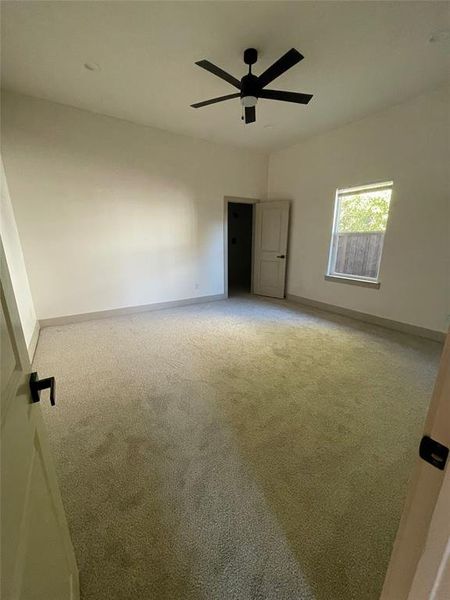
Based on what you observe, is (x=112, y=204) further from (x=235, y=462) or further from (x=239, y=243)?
(x=239, y=243)

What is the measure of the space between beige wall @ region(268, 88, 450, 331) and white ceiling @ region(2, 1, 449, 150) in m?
0.33

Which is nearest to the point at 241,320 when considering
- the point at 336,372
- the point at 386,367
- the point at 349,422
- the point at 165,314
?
the point at 165,314

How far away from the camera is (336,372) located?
2.53m

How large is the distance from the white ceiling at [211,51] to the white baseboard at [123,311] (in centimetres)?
288

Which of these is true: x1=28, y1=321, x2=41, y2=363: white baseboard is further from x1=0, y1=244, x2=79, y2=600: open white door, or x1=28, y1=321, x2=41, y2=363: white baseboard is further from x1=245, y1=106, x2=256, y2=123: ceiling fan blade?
x1=245, y1=106, x2=256, y2=123: ceiling fan blade

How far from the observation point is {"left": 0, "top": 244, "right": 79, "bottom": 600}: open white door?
1.49ft

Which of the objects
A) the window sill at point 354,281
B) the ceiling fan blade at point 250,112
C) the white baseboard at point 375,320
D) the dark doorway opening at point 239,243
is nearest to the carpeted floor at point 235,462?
the white baseboard at point 375,320

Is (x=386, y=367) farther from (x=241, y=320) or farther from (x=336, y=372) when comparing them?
(x=241, y=320)

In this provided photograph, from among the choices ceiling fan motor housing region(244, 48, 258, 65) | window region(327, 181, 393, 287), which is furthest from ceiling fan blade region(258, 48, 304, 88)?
window region(327, 181, 393, 287)

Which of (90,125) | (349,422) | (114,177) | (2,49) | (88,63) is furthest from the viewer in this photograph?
(114,177)

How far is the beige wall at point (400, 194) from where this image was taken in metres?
3.04

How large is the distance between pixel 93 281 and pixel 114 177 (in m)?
1.62

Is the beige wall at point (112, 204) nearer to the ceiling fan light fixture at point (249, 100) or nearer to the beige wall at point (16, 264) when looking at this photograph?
the beige wall at point (16, 264)

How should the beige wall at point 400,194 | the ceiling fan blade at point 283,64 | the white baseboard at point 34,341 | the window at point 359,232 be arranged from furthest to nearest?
the window at point 359,232 < the beige wall at point 400,194 < the white baseboard at point 34,341 < the ceiling fan blade at point 283,64
